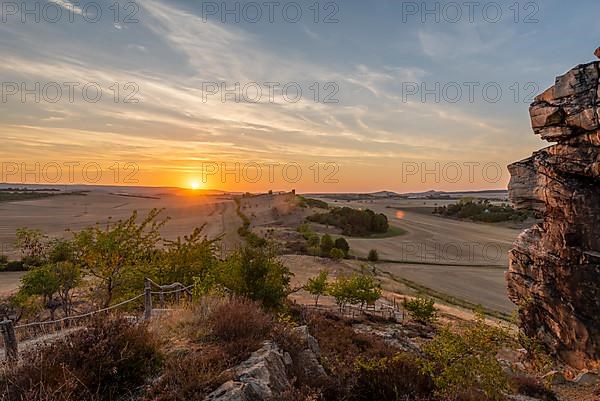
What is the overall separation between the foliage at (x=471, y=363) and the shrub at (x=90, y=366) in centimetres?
499

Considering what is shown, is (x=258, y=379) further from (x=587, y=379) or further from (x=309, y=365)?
(x=587, y=379)

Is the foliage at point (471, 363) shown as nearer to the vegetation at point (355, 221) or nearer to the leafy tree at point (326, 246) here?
the leafy tree at point (326, 246)

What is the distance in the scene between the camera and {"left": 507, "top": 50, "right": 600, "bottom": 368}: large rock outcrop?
1551 centimetres

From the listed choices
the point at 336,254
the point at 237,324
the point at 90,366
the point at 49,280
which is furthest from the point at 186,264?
the point at 336,254

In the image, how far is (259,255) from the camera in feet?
47.0

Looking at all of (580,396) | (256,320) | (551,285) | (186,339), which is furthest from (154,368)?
(551,285)

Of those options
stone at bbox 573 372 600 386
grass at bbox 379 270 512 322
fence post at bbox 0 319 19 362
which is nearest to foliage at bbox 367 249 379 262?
grass at bbox 379 270 512 322

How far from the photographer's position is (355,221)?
85.3 metres

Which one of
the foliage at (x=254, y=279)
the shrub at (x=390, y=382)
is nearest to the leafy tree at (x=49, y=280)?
the foliage at (x=254, y=279)

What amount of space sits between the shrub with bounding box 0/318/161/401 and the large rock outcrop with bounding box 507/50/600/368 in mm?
15488

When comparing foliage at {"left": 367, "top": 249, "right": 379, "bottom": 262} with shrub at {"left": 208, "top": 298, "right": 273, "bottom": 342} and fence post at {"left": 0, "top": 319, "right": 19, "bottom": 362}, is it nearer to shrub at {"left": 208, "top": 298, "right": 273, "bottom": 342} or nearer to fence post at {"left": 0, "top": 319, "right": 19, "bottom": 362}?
shrub at {"left": 208, "top": 298, "right": 273, "bottom": 342}

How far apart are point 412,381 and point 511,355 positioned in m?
18.2

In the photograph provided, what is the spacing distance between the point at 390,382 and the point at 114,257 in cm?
1131

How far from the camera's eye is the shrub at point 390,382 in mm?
6953
